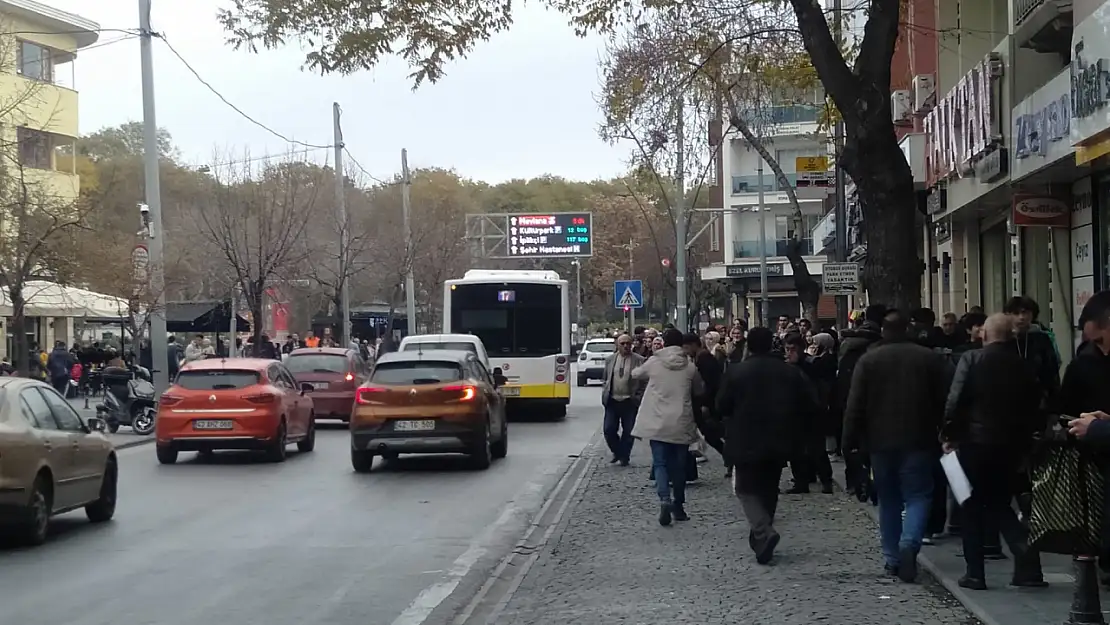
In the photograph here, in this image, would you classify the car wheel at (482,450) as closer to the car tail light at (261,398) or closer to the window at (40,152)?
the car tail light at (261,398)

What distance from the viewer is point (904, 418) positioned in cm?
966

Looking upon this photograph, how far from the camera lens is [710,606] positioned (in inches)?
354

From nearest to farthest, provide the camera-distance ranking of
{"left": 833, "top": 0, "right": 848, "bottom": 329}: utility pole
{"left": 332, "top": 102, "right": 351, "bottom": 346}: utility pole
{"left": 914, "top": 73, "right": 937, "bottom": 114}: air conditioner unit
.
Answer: {"left": 833, "top": 0, "right": 848, "bottom": 329}: utility pole, {"left": 914, "top": 73, "right": 937, "bottom": 114}: air conditioner unit, {"left": 332, "top": 102, "right": 351, "bottom": 346}: utility pole

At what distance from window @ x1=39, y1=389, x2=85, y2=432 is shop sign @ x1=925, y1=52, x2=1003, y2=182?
40.4 feet

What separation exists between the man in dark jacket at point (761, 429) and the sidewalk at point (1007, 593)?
46.7 inches

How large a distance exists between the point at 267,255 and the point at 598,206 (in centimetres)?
4580

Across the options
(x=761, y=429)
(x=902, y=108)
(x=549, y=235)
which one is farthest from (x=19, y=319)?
(x=549, y=235)

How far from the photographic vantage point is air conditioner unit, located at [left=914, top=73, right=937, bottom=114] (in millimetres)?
27125

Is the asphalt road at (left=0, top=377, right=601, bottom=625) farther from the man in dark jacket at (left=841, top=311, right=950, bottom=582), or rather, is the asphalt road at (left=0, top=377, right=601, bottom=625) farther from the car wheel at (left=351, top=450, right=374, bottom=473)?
the man in dark jacket at (left=841, top=311, right=950, bottom=582)

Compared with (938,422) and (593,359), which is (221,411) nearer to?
(938,422)

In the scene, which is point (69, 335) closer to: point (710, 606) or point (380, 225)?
point (380, 225)

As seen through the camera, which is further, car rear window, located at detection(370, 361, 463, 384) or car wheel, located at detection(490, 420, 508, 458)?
car wheel, located at detection(490, 420, 508, 458)

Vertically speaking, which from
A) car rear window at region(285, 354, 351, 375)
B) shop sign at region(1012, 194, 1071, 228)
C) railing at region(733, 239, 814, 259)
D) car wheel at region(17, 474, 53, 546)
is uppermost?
railing at region(733, 239, 814, 259)

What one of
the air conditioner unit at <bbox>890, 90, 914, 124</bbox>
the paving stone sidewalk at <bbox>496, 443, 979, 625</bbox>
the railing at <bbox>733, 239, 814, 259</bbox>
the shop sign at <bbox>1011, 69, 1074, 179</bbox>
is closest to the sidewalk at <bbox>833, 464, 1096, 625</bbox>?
the paving stone sidewalk at <bbox>496, 443, 979, 625</bbox>
